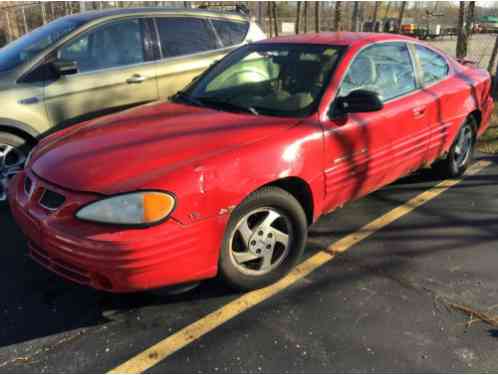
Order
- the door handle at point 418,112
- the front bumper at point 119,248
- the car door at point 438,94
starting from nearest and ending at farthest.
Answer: the front bumper at point 119,248
the door handle at point 418,112
the car door at point 438,94

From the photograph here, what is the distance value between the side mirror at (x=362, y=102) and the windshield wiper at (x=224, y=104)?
0.64 meters

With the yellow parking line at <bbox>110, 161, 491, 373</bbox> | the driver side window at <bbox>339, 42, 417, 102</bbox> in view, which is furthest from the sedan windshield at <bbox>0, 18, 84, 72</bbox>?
the yellow parking line at <bbox>110, 161, 491, 373</bbox>

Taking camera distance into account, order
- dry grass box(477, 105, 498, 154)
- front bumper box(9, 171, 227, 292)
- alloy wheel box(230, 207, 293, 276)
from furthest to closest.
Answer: dry grass box(477, 105, 498, 154)
alloy wheel box(230, 207, 293, 276)
front bumper box(9, 171, 227, 292)

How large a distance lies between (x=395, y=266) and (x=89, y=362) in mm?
2057

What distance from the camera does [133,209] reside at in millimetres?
2293

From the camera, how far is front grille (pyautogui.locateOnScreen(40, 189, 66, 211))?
→ 2.47 metres

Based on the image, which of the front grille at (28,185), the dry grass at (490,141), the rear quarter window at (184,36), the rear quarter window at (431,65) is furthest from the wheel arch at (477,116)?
the front grille at (28,185)

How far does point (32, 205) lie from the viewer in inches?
103

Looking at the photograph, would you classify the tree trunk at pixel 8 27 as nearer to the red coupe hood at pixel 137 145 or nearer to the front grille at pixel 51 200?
the red coupe hood at pixel 137 145

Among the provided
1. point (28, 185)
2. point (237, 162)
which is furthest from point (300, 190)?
point (28, 185)

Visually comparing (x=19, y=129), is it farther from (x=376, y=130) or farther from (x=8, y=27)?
(x=8, y=27)

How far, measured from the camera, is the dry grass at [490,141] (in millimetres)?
5778

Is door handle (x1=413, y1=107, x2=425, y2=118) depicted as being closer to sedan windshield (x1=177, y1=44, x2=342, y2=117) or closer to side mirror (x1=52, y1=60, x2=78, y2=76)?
sedan windshield (x1=177, y1=44, x2=342, y2=117)

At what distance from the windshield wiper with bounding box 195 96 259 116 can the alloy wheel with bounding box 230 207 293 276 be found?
0.75 metres
